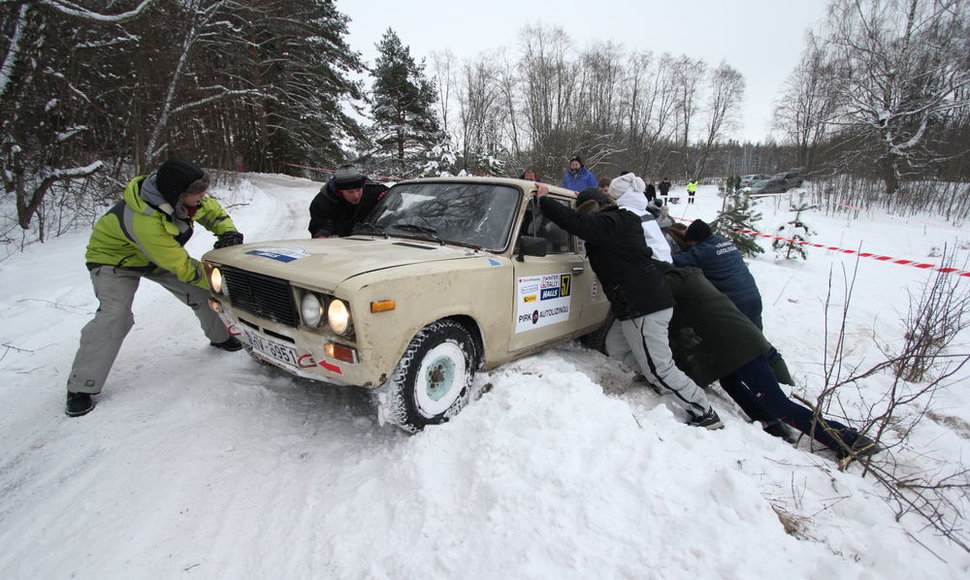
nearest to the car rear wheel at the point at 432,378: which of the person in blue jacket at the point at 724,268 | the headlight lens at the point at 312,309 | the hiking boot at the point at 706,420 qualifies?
the headlight lens at the point at 312,309

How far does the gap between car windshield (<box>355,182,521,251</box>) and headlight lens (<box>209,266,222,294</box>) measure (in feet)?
3.62

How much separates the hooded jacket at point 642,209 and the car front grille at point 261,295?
9.27 feet

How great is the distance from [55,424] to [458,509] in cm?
273

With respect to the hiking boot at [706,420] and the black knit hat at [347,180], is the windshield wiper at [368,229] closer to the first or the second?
the black knit hat at [347,180]

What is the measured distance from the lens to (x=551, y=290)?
3.29 meters

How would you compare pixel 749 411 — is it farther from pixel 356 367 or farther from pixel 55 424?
pixel 55 424

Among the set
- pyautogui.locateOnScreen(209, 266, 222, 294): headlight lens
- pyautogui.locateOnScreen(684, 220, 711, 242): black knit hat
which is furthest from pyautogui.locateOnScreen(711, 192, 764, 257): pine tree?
pyautogui.locateOnScreen(209, 266, 222, 294): headlight lens

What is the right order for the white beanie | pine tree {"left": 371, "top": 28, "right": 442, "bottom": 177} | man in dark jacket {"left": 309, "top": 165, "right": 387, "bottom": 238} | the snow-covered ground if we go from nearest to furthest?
the snow-covered ground < the white beanie < man in dark jacket {"left": 309, "top": 165, "right": 387, "bottom": 238} < pine tree {"left": 371, "top": 28, "right": 442, "bottom": 177}

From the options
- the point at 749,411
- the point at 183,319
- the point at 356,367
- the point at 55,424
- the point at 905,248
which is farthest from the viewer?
the point at 905,248

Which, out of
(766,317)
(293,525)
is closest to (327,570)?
(293,525)

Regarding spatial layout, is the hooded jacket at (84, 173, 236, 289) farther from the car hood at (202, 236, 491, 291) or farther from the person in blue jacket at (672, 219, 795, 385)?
the person in blue jacket at (672, 219, 795, 385)

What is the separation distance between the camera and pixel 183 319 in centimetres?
436

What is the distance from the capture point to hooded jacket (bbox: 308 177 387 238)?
14.2 feet

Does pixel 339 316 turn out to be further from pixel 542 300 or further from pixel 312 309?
pixel 542 300
